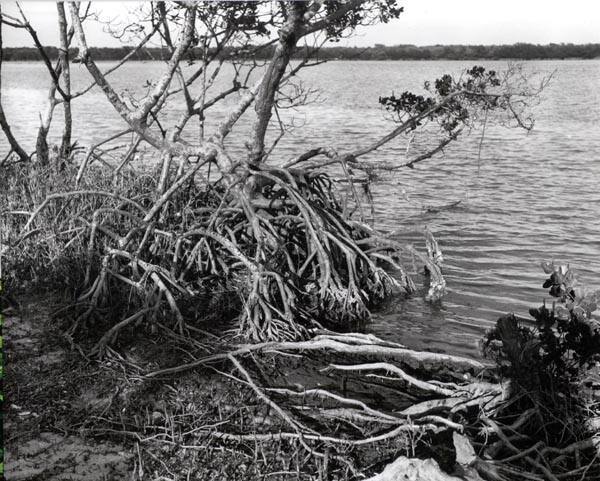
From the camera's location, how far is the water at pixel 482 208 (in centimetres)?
684

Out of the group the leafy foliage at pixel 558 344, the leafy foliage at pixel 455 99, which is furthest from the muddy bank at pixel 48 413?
the leafy foliage at pixel 455 99

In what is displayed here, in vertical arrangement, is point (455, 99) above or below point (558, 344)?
above

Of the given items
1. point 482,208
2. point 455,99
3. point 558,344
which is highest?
point 455,99

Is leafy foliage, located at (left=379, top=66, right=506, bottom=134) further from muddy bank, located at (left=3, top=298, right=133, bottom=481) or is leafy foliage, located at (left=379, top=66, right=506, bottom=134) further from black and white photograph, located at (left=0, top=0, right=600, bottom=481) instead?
muddy bank, located at (left=3, top=298, right=133, bottom=481)

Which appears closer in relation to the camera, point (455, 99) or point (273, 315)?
point (273, 315)

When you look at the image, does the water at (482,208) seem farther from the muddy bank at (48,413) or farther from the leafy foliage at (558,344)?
the muddy bank at (48,413)

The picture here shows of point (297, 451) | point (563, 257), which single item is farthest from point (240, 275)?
point (563, 257)

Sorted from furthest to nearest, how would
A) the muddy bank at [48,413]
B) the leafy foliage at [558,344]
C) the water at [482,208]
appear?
the water at [482,208], the leafy foliage at [558,344], the muddy bank at [48,413]

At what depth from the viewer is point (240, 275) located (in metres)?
6.30

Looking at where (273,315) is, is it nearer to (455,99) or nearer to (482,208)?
(455,99)

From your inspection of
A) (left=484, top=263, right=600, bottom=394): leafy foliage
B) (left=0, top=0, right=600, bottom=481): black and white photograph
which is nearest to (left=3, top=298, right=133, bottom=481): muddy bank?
(left=0, top=0, right=600, bottom=481): black and white photograph

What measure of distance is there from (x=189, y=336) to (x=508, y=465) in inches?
102

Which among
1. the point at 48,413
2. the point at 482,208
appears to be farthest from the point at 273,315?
the point at 482,208

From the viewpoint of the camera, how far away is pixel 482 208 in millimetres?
11367
